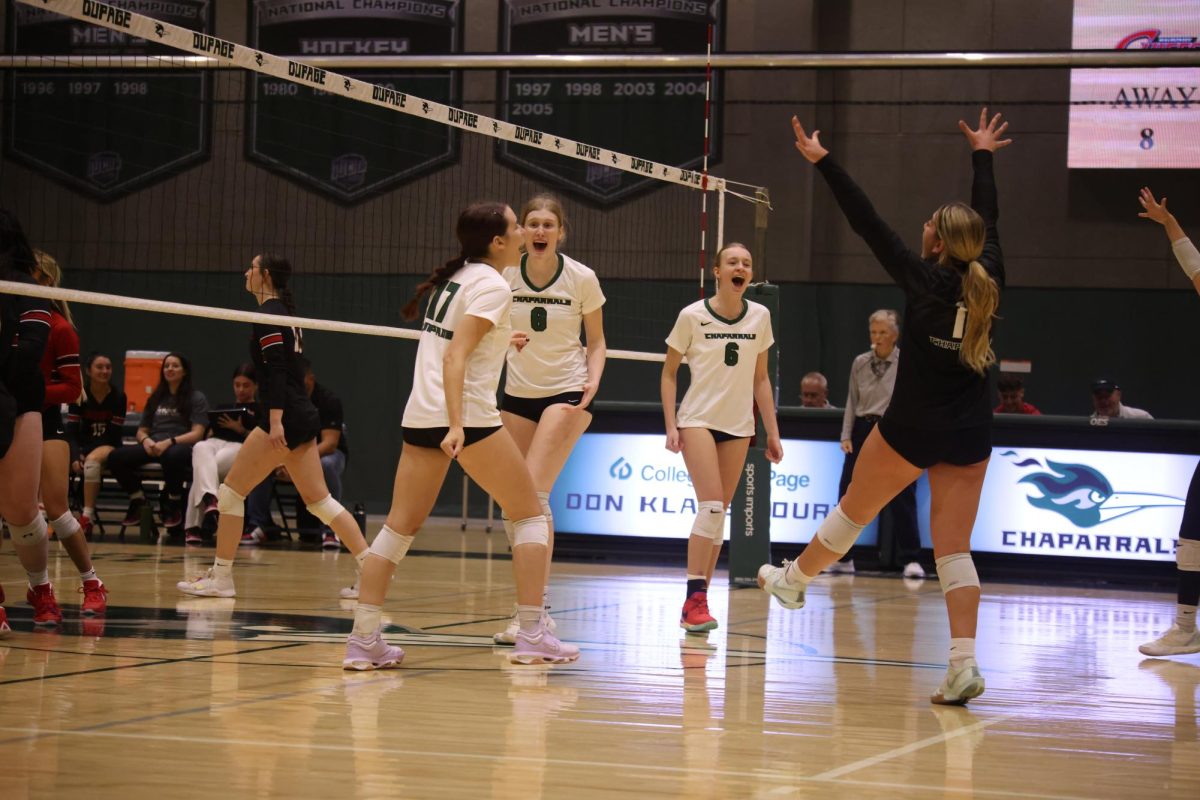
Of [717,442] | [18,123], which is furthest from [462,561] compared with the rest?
[18,123]

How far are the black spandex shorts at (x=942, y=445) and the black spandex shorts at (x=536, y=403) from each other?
5.30ft

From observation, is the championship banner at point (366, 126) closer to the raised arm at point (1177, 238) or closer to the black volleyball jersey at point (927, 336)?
the raised arm at point (1177, 238)

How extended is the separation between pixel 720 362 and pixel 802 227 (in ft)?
32.5

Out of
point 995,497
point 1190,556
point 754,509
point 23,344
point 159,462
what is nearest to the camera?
point 23,344

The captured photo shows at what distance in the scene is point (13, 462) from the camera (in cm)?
521

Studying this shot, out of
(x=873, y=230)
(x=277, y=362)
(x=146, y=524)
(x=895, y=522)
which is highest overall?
(x=873, y=230)

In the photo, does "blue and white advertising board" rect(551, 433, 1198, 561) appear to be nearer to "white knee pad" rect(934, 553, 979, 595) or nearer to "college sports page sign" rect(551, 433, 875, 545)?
"college sports page sign" rect(551, 433, 875, 545)

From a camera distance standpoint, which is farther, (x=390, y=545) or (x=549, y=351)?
(x=549, y=351)

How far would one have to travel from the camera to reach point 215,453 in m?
11.2

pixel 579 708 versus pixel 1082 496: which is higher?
pixel 1082 496

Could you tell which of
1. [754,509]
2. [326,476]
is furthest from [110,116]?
[754,509]

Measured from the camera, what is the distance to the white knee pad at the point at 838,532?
4.80 m

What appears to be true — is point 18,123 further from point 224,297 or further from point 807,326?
point 807,326

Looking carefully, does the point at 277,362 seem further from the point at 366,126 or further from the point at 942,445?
the point at 366,126
